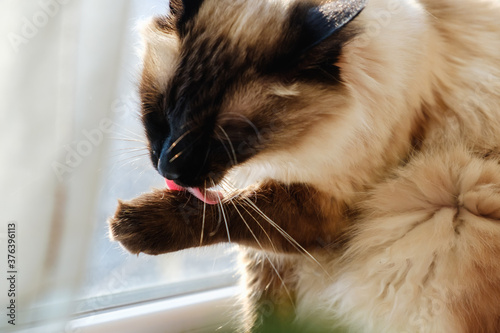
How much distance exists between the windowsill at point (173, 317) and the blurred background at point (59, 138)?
0.14ft

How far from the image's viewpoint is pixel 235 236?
1001mm

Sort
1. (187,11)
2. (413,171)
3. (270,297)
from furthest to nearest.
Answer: (270,297), (413,171), (187,11)

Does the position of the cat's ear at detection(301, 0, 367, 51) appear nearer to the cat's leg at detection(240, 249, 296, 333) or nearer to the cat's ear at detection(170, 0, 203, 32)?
the cat's ear at detection(170, 0, 203, 32)

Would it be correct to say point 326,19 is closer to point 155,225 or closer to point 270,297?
point 155,225

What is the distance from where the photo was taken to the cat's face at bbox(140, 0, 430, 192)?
2.64ft

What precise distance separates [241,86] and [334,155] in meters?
0.25

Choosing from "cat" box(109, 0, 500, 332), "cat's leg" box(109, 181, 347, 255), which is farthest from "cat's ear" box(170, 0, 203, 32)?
"cat's leg" box(109, 181, 347, 255)

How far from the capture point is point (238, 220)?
1.00 meters

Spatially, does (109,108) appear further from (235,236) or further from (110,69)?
(235,236)

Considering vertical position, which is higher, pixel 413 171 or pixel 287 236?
pixel 413 171

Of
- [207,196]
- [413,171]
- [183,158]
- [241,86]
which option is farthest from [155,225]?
[413,171]

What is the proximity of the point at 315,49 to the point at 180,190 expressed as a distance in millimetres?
425

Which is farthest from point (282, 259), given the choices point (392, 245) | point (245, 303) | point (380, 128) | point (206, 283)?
point (206, 283)

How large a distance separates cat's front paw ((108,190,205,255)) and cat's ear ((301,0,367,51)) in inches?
16.4
